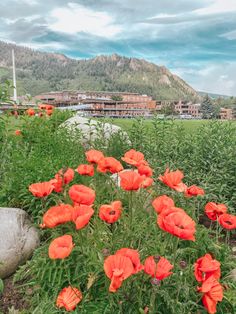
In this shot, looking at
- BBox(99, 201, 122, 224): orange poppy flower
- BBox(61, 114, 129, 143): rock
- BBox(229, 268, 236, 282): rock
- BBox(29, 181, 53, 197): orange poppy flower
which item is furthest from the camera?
A: BBox(61, 114, 129, 143): rock

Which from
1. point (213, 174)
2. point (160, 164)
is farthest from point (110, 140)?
point (213, 174)

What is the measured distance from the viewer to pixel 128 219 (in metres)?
3.25

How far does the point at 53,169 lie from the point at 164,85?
18006 centimetres

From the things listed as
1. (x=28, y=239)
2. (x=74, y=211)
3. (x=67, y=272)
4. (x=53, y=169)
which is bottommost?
(x=28, y=239)

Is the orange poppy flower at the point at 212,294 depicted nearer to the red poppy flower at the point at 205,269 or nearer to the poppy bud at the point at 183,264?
the red poppy flower at the point at 205,269

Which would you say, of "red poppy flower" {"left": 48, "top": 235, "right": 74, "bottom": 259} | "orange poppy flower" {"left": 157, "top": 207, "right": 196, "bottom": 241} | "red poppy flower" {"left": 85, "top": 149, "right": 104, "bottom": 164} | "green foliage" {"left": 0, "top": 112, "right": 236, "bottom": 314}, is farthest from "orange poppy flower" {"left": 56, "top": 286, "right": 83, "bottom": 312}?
"red poppy flower" {"left": 85, "top": 149, "right": 104, "bottom": 164}

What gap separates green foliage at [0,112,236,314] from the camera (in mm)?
2609

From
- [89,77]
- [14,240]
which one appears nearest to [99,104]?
[14,240]

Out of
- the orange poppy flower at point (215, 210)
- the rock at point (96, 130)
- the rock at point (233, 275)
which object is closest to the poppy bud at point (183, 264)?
the rock at point (233, 275)

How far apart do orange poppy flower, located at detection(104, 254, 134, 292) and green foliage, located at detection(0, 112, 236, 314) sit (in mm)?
256

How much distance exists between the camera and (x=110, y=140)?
7340mm

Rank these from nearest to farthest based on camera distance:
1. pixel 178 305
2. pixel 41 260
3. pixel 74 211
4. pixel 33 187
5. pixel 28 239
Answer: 1. pixel 74 211
2. pixel 178 305
3. pixel 33 187
4. pixel 41 260
5. pixel 28 239

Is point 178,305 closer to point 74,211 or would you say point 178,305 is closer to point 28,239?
point 74,211

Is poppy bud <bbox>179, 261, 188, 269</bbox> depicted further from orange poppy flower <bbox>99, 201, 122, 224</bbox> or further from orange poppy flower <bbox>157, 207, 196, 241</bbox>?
orange poppy flower <bbox>157, 207, 196, 241</bbox>
